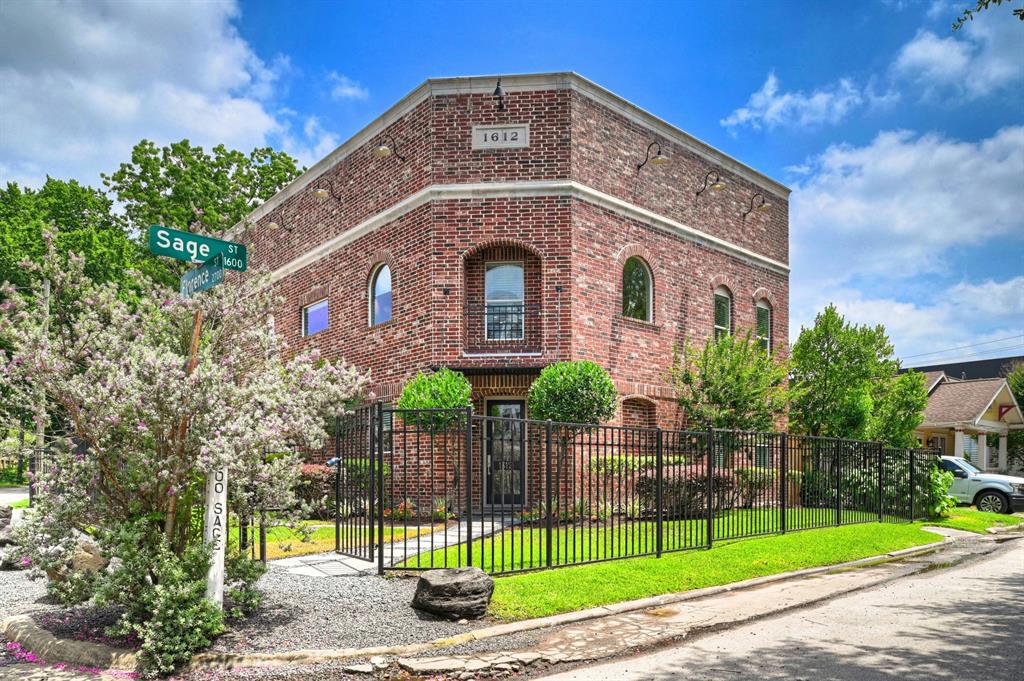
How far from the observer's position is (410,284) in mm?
17406

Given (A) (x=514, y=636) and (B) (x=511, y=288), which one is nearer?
(A) (x=514, y=636)

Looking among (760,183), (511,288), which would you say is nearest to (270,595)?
(511,288)

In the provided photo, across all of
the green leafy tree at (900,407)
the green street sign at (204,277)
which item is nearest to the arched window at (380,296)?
the green street sign at (204,277)

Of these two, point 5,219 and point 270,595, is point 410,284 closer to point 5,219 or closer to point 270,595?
point 270,595

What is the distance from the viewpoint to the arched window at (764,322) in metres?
22.4

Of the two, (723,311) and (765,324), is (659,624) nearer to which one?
(723,311)

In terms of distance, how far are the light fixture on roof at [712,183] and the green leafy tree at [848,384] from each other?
15.5 ft

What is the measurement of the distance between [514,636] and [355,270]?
13852 mm

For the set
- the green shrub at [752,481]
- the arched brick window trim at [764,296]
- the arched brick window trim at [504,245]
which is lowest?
the green shrub at [752,481]

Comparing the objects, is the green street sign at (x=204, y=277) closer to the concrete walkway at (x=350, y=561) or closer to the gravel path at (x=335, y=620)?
the gravel path at (x=335, y=620)

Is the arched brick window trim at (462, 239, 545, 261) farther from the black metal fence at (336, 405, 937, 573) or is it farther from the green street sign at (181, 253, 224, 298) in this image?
the green street sign at (181, 253, 224, 298)

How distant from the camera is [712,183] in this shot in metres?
20.6

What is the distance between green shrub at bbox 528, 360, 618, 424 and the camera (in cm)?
1498

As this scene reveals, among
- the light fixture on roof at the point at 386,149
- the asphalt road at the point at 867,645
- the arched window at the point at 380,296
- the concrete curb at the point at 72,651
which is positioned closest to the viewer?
the asphalt road at the point at 867,645
